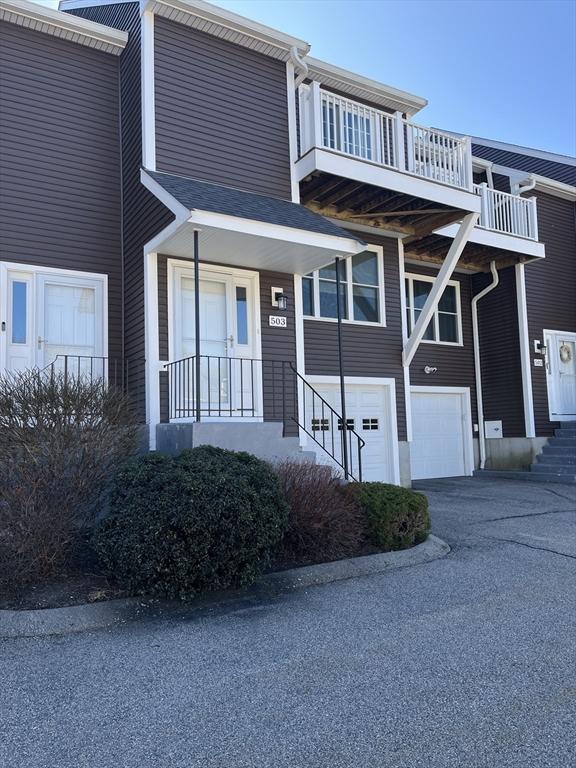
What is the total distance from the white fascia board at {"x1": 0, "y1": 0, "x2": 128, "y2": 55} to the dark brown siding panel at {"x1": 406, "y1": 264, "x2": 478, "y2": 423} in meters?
7.06

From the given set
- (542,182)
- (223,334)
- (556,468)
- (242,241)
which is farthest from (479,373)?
(242,241)

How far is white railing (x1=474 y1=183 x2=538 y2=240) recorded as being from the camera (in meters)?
12.5

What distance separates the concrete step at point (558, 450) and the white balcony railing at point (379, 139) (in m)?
5.95

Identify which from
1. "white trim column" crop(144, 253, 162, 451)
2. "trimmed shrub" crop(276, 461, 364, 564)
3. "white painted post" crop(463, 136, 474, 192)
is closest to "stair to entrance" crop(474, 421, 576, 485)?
"white painted post" crop(463, 136, 474, 192)

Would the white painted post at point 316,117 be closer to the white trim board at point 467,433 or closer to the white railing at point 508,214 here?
the white railing at point 508,214

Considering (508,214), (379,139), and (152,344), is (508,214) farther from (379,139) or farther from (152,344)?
(152,344)

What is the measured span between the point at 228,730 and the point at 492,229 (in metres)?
11.5

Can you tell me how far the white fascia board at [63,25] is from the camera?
8.52m

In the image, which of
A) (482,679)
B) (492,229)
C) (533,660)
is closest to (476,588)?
(533,660)

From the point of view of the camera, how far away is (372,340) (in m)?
11.2

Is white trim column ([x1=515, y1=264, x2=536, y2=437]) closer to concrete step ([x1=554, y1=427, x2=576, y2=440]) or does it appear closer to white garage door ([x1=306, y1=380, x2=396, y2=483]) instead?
concrete step ([x1=554, y1=427, x2=576, y2=440])

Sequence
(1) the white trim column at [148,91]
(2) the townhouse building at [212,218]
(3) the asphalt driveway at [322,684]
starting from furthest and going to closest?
(1) the white trim column at [148,91]
(2) the townhouse building at [212,218]
(3) the asphalt driveway at [322,684]

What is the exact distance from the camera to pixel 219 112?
896 cm

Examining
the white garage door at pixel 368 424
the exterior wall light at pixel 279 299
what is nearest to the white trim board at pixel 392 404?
the white garage door at pixel 368 424
